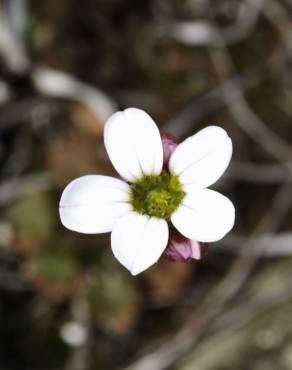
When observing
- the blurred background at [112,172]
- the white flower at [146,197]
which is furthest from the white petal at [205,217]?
the blurred background at [112,172]

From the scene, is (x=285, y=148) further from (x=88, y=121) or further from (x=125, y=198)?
(x=125, y=198)

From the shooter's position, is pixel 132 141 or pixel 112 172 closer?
pixel 132 141

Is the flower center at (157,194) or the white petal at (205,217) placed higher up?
the flower center at (157,194)

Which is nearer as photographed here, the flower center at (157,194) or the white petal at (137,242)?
the white petal at (137,242)

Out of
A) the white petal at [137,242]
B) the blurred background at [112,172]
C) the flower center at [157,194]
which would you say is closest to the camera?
the white petal at [137,242]

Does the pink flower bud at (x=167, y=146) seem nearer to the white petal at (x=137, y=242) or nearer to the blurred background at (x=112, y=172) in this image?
the white petal at (x=137, y=242)

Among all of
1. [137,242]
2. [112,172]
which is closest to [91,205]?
[137,242]

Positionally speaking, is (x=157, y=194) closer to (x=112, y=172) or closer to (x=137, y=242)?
(x=137, y=242)

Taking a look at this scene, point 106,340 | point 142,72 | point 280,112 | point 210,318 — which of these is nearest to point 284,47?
point 280,112
